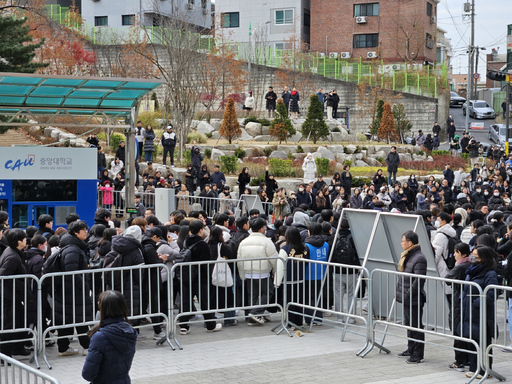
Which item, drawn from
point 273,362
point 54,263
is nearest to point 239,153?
point 54,263

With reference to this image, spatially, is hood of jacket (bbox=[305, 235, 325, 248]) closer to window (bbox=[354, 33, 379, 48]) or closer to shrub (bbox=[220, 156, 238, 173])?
shrub (bbox=[220, 156, 238, 173])

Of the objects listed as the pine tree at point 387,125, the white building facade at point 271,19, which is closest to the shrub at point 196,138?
the pine tree at point 387,125

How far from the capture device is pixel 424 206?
2275 cm

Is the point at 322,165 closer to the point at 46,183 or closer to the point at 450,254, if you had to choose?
the point at 46,183

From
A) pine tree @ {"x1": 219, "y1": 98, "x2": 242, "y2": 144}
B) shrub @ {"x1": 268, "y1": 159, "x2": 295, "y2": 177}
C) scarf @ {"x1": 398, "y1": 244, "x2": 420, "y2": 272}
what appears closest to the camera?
scarf @ {"x1": 398, "y1": 244, "x2": 420, "y2": 272}

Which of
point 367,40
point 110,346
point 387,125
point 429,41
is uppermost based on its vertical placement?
point 367,40

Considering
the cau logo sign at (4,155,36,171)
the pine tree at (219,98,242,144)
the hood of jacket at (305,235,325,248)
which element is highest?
the pine tree at (219,98,242,144)

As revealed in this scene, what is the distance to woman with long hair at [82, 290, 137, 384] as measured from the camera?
5.38 metres

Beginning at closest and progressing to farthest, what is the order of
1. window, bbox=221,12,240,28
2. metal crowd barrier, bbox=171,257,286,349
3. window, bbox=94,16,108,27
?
metal crowd barrier, bbox=171,257,286,349
window, bbox=94,16,108,27
window, bbox=221,12,240,28

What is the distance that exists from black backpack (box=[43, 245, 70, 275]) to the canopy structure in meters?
6.32

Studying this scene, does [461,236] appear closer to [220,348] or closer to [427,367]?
[427,367]

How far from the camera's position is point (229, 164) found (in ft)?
98.2

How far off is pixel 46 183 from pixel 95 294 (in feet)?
23.9

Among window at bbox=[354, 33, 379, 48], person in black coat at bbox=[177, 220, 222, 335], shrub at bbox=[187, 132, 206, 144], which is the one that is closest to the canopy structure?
person in black coat at bbox=[177, 220, 222, 335]
